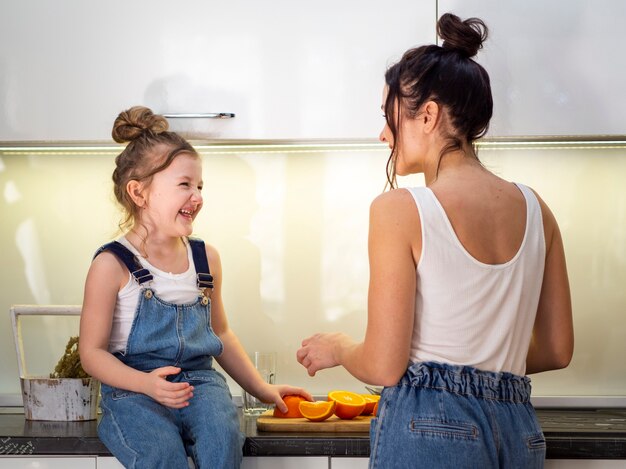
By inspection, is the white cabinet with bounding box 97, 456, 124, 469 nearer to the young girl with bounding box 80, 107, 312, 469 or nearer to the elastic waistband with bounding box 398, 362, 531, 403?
the young girl with bounding box 80, 107, 312, 469

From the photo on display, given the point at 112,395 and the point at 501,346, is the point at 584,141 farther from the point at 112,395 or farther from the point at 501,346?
the point at 112,395

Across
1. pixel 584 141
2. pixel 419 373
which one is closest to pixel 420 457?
pixel 419 373

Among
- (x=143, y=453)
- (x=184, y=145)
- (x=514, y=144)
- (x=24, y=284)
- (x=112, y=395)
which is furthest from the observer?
(x=24, y=284)

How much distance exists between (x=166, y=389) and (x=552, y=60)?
96 centimetres

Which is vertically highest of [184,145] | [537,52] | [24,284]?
[537,52]

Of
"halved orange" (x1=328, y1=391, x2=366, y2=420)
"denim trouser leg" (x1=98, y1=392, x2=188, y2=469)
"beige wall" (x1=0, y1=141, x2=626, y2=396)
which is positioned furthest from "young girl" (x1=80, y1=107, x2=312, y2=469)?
"beige wall" (x1=0, y1=141, x2=626, y2=396)

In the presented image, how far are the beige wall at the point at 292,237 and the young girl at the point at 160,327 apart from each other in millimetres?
319

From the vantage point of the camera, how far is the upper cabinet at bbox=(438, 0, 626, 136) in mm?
1715

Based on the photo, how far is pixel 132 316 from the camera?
1605mm

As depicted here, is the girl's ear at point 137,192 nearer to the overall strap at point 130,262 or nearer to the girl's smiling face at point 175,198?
the girl's smiling face at point 175,198

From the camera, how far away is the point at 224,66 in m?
1.74

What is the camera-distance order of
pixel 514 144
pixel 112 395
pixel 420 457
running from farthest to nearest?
pixel 514 144 < pixel 112 395 < pixel 420 457

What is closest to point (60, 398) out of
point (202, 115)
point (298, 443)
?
point (298, 443)

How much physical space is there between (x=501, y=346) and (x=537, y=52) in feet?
2.33
